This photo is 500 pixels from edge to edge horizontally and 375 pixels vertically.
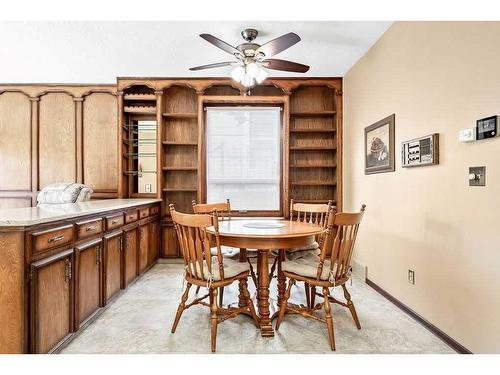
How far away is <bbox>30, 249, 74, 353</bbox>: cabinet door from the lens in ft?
5.67

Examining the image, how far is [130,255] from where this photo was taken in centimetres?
327

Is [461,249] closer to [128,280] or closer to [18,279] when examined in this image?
[18,279]

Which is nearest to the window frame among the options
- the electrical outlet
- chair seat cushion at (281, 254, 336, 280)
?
chair seat cushion at (281, 254, 336, 280)

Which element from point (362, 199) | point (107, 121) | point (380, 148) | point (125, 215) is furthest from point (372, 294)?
point (107, 121)

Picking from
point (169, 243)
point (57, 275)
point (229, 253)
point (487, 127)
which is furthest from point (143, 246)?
point (487, 127)

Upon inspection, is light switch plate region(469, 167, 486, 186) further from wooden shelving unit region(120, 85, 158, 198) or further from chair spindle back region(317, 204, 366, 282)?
wooden shelving unit region(120, 85, 158, 198)

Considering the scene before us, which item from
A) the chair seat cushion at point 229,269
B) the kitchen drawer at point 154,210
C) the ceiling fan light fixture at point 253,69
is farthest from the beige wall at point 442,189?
the kitchen drawer at point 154,210

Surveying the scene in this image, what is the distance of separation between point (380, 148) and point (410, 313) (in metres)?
1.55

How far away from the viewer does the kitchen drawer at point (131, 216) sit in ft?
10.4

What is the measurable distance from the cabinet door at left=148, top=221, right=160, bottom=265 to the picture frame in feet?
9.03

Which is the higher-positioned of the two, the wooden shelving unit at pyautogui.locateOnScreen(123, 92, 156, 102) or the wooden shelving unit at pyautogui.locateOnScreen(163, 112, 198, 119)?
the wooden shelving unit at pyautogui.locateOnScreen(123, 92, 156, 102)

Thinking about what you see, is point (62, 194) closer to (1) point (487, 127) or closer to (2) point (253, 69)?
(2) point (253, 69)

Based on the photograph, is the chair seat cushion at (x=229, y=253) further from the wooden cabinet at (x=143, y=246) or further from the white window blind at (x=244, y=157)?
the white window blind at (x=244, y=157)
